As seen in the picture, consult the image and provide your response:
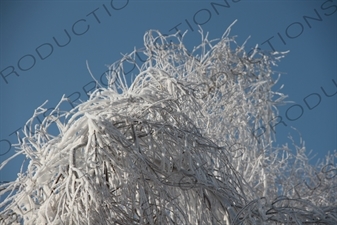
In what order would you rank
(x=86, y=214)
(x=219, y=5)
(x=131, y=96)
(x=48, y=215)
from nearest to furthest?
(x=86, y=214) → (x=48, y=215) → (x=131, y=96) → (x=219, y=5)

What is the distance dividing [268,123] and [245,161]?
1.90ft

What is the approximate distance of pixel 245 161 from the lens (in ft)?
23.8

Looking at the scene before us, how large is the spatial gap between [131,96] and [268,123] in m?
3.10

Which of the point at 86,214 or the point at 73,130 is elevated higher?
the point at 73,130

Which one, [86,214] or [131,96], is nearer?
[86,214]

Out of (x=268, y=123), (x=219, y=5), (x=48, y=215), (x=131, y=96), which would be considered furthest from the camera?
(x=268, y=123)

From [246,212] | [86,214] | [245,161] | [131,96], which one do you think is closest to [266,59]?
[245,161]

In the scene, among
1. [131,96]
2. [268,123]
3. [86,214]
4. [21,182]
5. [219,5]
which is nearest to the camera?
[86,214]

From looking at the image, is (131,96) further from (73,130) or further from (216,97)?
(216,97)

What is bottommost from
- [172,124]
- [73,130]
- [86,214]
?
[86,214]

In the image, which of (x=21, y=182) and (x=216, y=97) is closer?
(x=21, y=182)

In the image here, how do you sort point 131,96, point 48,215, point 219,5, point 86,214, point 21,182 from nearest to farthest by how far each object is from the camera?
point 86,214 → point 48,215 → point 21,182 → point 131,96 → point 219,5

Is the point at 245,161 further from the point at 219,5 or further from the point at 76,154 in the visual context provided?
the point at 76,154

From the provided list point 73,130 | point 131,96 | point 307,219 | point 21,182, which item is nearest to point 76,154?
point 73,130
